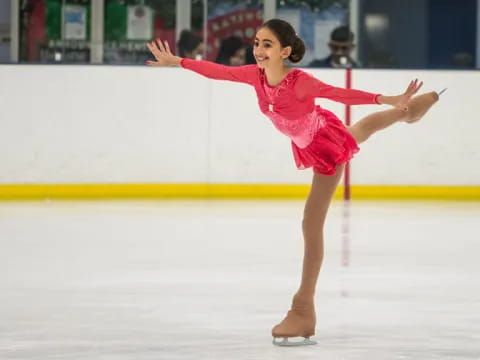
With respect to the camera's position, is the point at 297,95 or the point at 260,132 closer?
the point at 297,95

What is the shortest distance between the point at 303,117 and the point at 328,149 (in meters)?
0.15

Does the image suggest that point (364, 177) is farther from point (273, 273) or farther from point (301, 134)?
point (301, 134)

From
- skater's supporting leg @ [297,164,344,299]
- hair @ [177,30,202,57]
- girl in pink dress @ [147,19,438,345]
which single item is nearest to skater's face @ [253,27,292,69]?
girl in pink dress @ [147,19,438,345]

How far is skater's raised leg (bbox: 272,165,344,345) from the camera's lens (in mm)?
4461

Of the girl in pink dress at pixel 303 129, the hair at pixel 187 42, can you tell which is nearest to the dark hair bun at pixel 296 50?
the girl in pink dress at pixel 303 129

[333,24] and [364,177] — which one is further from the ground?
[333,24]

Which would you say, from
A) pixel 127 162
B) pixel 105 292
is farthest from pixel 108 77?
pixel 105 292

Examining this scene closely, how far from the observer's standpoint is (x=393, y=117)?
4.87 metres

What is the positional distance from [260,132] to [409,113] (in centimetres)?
623

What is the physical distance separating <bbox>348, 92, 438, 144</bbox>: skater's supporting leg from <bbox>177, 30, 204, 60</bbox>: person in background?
6.96 meters

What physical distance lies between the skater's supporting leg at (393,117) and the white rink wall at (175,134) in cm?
617

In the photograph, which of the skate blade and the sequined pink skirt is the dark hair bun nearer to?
the sequined pink skirt

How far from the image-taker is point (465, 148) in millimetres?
11188

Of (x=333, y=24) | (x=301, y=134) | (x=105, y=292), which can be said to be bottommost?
(x=105, y=292)
